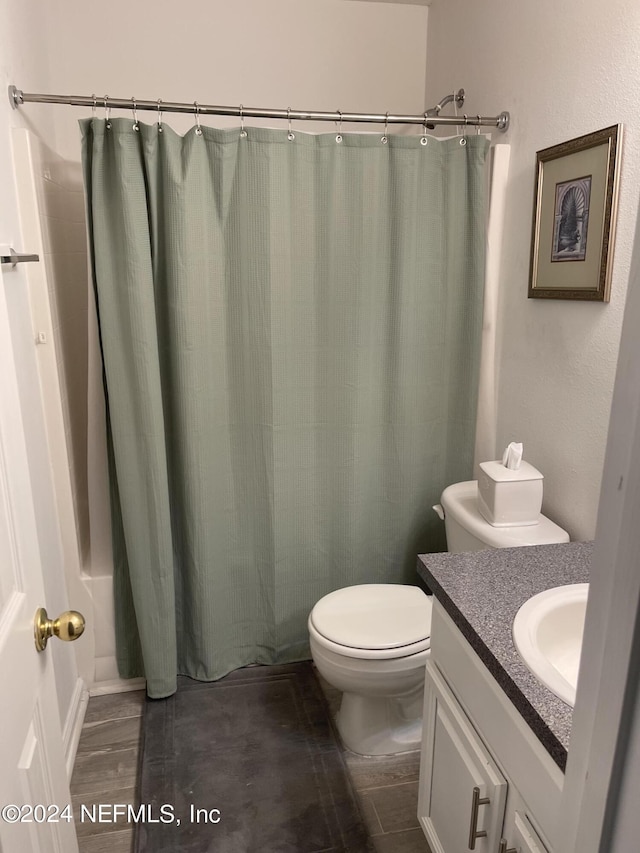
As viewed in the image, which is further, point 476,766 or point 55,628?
point 476,766

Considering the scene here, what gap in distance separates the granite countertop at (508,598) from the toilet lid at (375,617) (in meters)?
0.44

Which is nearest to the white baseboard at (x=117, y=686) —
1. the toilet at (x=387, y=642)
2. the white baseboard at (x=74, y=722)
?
the white baseboard at (x=74, y=722)

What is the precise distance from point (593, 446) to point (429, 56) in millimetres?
1776

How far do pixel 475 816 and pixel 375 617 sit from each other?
0.76 meters

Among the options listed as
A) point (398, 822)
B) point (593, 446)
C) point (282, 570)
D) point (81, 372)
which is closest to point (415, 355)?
Answer: point (593, 446)

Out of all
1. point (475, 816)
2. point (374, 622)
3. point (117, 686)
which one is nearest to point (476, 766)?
point (475, 816)

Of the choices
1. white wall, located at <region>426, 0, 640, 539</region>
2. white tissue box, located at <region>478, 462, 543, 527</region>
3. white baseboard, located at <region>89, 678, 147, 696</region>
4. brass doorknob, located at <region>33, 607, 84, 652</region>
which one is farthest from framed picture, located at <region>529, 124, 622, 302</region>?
white baseboard, located at <region>89, 678, 147, 696</region>

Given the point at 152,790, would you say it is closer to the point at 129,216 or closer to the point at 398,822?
the point at 398,822

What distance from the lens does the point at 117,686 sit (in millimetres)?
2184

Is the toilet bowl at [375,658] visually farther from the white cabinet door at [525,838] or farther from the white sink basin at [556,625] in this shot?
the white cabinet door at [525,838]

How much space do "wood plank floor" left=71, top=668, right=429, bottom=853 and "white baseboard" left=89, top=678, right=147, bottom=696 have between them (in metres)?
0.05

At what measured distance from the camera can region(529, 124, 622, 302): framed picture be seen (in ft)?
4.87

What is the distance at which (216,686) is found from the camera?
2.19m

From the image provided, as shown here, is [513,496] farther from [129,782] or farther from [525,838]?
[129,782]
